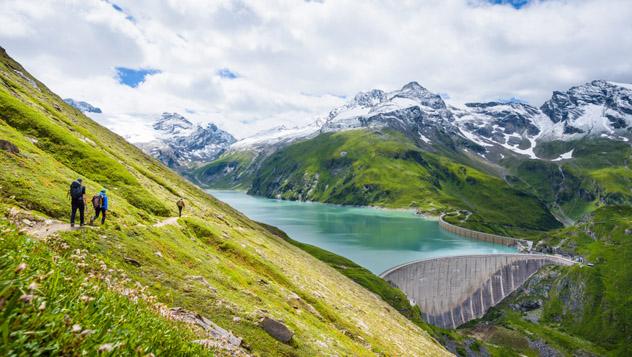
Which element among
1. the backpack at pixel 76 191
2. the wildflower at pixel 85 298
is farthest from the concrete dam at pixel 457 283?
the wildflower at pixel 85 298

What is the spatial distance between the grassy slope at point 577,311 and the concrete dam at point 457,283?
4.26 m

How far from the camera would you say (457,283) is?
11994 cm

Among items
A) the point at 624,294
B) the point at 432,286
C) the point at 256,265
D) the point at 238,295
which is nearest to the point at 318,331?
the point at 238,295

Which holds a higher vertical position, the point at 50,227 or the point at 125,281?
the point at 125,281

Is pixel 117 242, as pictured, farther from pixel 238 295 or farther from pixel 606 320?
pixel 606 320

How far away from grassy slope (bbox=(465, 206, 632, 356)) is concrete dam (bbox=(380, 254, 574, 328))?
4261mm

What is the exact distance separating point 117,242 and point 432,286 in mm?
109788

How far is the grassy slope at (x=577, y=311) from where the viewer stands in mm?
108438

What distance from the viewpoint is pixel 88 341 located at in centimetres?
400

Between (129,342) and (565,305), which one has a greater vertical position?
(129,342)

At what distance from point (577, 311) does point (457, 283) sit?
149 ft

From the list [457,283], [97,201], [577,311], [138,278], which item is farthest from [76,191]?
[577,311]

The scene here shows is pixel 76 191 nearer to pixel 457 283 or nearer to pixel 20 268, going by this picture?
pixel 20 268

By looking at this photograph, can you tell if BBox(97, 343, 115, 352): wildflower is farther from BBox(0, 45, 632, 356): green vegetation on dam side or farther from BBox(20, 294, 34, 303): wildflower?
BBox(20, 294, 34, 303): wildflower
